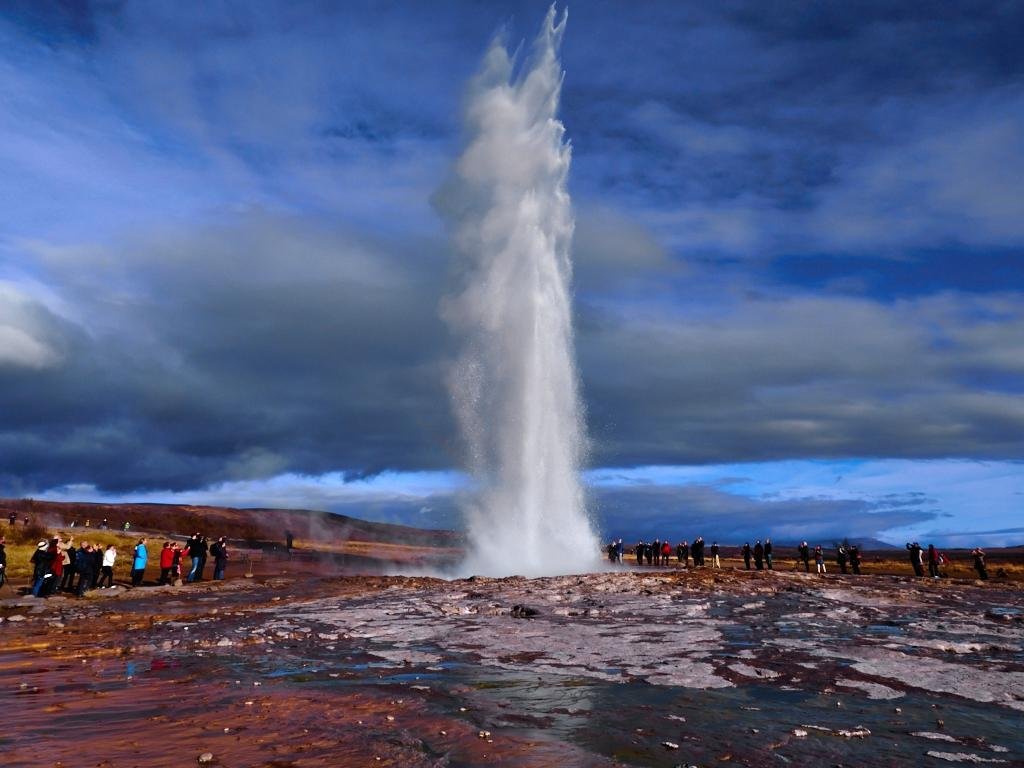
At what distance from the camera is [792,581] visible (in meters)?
25.4

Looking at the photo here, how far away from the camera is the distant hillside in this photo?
84625 mm

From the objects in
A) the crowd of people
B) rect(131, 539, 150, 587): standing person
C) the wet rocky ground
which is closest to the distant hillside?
the crowd of people

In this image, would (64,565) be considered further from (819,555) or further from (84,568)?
(819,555)

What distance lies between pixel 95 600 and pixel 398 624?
42.3ft

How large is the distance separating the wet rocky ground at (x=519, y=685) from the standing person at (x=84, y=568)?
16.0 ft

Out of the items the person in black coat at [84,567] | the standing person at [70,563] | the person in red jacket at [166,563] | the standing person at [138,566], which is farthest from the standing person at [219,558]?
the person in black coat at [84,567]

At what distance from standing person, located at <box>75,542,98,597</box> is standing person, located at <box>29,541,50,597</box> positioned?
92cm

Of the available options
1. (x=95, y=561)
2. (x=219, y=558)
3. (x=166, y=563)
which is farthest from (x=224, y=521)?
(x=95, y=561)

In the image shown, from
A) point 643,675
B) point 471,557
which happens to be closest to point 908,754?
point 643,675

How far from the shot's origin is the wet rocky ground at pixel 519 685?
641 centimetres

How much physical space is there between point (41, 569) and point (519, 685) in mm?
20865

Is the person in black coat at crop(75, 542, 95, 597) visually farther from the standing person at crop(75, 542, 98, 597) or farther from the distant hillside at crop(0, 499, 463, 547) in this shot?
the distant hillside at crop(0, 499, 463, 547)

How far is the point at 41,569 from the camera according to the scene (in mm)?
23125

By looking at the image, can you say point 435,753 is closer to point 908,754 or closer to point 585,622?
point 908,754
